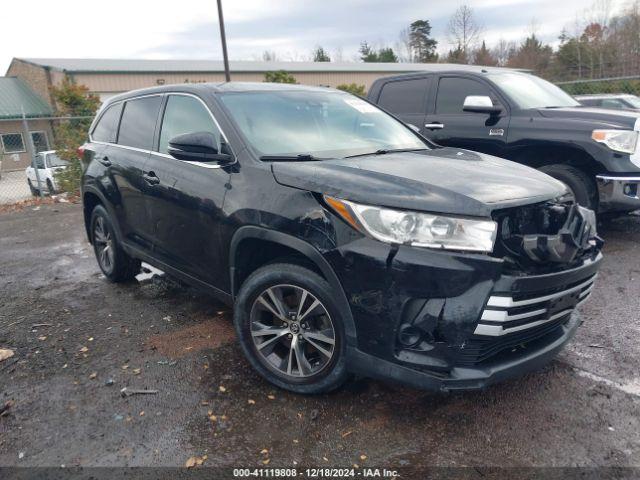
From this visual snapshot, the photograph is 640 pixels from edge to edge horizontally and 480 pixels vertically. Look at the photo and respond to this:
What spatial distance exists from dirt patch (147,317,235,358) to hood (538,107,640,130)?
4.21 metres

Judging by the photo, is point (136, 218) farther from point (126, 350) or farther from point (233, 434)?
point (233, 434)

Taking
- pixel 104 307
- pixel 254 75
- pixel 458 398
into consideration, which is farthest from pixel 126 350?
pixel 254 75

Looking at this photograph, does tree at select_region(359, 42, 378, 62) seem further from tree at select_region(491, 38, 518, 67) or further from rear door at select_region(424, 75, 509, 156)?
rear door at select_region(424, 75, 509, 156)

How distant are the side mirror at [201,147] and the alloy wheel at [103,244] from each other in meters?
2.16

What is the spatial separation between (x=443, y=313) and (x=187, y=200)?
1.99 meters

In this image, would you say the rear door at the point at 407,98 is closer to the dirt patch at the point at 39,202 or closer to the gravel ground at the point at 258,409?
the gravel ground at the point at 258,409

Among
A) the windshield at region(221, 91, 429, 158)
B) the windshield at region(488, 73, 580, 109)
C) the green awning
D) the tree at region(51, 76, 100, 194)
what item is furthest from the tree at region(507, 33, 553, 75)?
the windshield at region(221, 91, 429, 158)

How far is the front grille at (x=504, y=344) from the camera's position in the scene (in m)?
2.37

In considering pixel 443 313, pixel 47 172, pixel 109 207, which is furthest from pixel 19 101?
pixel 443 313

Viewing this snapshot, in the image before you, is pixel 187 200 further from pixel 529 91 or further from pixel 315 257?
pixel 529 91

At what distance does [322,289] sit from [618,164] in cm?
405

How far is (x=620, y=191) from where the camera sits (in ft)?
16.9

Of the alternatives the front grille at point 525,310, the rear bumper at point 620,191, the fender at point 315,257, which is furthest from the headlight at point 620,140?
the fender at point 315,257

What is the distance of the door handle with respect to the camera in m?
3.85
